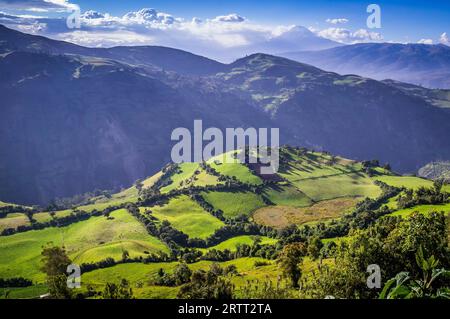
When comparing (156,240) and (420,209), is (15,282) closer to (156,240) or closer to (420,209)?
(156,240)

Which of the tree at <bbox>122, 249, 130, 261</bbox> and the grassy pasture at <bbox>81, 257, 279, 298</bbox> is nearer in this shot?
the grassy pasture at <bbox>81, 257, 279, 298</bbox>

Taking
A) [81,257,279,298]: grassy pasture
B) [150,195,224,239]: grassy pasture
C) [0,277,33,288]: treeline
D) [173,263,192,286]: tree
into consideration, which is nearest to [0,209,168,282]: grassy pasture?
[0,277,33,288]: treeline

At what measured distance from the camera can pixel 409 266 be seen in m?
48.8

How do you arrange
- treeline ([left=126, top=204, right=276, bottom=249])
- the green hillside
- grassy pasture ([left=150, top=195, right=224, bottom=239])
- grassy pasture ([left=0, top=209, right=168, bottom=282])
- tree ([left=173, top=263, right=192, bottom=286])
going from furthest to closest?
1. grassy pasture ([left=150, top=195, right=224, bottom=239])
2. treeline ([left=126, top=204, right=276, bottom=249])
3. grassy pasture ([left=0, top=209, right=168, bottom=282])
4. the green hillside
5. tree ([left=173, top=263, right=192, bottom=286])

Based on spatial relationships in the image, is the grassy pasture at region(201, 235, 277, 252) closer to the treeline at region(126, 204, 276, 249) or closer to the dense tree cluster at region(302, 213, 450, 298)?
the treeline at region(126, 204, 276, 249)

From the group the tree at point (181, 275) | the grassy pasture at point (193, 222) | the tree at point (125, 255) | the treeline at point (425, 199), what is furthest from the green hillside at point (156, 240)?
the treeline at point (425, 199)

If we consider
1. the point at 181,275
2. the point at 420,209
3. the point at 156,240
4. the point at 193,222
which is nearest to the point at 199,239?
the point at 156,240

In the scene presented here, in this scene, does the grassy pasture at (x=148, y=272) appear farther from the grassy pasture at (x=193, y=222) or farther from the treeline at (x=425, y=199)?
the treeline at (x=425, y=199)

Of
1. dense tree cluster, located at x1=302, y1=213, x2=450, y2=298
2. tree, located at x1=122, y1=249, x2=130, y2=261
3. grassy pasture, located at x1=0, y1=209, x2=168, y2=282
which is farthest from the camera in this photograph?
grassy pasture, located at x1=0, y1=209, x2=168, y2=282

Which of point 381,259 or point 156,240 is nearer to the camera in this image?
point 381,259
